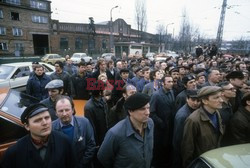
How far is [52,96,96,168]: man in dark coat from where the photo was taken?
7.79 feet

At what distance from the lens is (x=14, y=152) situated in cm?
184

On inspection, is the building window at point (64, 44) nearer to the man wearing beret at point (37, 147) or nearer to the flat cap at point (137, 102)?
the man wearing beret at point (37, 147)

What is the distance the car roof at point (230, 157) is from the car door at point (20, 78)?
8.50 m

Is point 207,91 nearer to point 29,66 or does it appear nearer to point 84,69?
point 84,69

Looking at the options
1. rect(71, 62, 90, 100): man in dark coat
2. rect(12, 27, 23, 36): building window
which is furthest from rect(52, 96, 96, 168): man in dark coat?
rect(12, 27, 23, 36): building window

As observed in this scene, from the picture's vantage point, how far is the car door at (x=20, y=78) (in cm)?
805

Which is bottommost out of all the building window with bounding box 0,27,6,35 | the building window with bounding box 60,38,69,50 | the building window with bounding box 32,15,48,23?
the building window with bounding box 60,38,69,50

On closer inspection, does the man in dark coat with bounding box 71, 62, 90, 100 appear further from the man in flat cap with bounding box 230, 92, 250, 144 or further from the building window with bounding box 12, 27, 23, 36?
the building window with bounding box 12, 27, 23, 36

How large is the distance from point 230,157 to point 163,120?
182 centimetres

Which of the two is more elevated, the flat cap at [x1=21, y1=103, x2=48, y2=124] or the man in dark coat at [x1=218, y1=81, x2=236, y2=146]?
the flat cap at [x1=21, y1=103, x2=48, y2=124]

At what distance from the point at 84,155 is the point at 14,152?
3.18 feet

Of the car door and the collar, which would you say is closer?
the collar

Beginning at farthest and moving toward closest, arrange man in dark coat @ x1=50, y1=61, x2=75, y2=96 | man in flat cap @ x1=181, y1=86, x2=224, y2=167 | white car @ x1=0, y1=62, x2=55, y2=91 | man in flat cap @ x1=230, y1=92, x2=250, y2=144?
white car @ x1=0, y1=62, x2=55, y2=91 → man in dark coat @ x1=50, y1=61, x2=75, y2=96 → man in flat cap @ x1=230, y1=92, x2=250, y2=144 → man in flat cap @ x1=181, y1=86, x2=224, y2=167

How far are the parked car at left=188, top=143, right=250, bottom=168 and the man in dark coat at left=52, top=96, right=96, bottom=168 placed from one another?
147cm
